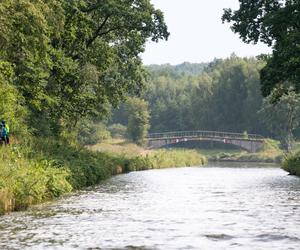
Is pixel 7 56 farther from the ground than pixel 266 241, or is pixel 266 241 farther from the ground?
pixel 7 56

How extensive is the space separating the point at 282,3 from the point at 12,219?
2733cm

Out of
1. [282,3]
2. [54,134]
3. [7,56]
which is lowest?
[54,134]

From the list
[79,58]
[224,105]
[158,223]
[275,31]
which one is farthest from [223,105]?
[158,223]

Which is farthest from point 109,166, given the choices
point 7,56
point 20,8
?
point 20,8

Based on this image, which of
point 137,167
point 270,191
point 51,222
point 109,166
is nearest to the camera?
point 51,222

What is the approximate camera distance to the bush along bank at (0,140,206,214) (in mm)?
22734

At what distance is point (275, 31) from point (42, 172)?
19.9 meters

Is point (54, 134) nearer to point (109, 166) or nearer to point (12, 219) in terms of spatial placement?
point (109, 166)

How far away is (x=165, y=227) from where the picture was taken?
17750 millimetres

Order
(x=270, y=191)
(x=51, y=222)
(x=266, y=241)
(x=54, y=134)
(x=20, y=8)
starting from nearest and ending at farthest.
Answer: (x=266, y=241), (x=51, y=222), (x=20, y=8), (x=270, y=191), (x=54, y=134)

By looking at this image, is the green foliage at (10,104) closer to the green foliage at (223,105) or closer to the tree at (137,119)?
the tree at (137,119)

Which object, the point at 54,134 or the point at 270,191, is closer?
the point at 270,191

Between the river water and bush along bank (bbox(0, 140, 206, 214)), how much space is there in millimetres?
693

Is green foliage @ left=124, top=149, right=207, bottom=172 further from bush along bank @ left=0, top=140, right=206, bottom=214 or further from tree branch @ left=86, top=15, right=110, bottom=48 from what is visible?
tree branch @ left=86, top=15, right=110, bottom=48
